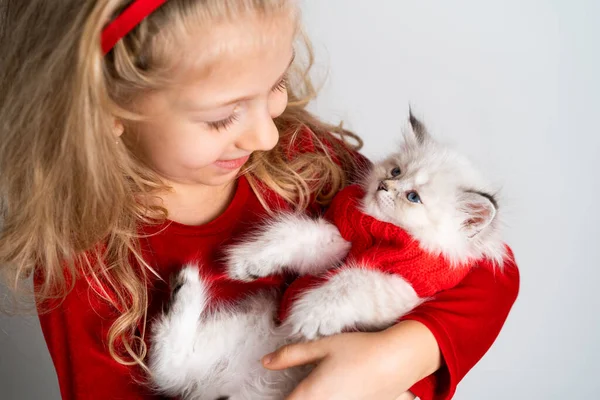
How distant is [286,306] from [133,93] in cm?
52

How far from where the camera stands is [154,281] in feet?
4.45

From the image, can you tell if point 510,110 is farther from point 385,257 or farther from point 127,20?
point 127,20

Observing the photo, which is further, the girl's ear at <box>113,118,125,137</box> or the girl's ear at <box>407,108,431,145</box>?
the girl's ear at <box>407,108,431,145</box>

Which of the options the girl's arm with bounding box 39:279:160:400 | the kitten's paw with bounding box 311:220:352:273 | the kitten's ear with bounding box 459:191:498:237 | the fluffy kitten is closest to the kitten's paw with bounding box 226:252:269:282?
the fluffy kitten

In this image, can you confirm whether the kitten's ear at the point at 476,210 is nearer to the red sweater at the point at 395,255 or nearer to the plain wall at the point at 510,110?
the red sweater at the point at 395,255

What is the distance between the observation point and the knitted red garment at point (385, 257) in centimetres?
125

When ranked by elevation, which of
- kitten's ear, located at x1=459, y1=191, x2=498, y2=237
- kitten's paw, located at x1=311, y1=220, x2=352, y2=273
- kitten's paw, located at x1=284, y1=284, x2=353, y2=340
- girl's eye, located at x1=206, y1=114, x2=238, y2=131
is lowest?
kitten's paw, located at x1=284, y1=284, x2=353, y2=340

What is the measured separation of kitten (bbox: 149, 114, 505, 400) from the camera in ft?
4.09

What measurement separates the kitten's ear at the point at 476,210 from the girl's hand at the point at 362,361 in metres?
0.23

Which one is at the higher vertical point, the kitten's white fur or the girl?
the girl

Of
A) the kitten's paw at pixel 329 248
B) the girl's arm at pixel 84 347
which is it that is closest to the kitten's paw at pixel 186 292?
the girl's arm at pixel 84 347

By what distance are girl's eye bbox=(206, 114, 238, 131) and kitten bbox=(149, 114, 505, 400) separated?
0.31m

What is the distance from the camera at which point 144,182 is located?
1.30 m

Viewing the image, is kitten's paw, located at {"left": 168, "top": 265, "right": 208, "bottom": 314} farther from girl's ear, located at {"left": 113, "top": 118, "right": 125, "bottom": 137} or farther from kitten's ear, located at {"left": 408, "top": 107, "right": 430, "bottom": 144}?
kitten's ear, located at {"left": 408, "top": 107, "right": 430, "bottom": 144}
